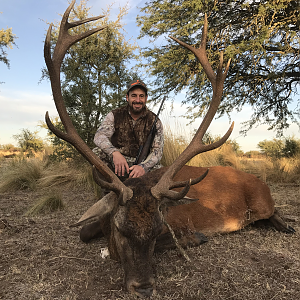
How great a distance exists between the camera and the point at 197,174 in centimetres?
409

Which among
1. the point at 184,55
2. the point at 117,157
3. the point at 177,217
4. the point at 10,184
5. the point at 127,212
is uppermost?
the point at 184,55

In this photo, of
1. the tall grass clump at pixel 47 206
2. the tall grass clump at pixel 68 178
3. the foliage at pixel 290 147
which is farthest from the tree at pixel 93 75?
the foliage at pixel 290 147

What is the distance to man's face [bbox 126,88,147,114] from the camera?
478 cm

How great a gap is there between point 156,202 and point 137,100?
98.7 inches

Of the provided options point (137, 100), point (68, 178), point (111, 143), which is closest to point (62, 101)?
point (111, 143)

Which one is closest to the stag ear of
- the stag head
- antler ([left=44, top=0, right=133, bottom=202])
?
the stag head

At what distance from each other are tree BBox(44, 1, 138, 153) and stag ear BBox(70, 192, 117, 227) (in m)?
8.36

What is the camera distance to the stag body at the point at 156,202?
8.13 ft

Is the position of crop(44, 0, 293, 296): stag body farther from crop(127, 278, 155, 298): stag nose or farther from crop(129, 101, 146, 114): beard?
crop(129, 101, 146, 114): beard

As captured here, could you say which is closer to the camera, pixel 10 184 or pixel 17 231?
pixel 17 231

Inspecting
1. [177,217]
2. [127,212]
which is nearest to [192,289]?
[127,212]

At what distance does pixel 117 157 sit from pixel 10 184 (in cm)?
612

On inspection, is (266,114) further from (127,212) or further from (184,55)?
(127,212)

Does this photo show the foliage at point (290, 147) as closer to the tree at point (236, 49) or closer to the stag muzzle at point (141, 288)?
the tree at point (236, 49)
